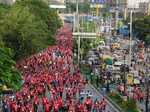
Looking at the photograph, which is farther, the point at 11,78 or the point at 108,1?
the point at 108,1

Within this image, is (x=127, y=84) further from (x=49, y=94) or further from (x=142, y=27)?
(x=142, y=27)

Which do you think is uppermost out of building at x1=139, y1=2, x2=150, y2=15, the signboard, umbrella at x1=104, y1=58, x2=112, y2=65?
building at x1=139, y1=2, x2=150, y2=15

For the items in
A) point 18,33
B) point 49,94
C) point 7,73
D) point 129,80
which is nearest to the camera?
point 7,73

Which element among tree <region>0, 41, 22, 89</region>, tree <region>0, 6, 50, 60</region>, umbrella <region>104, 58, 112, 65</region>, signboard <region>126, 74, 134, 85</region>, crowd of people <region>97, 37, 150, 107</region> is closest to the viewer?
tree <region>0, 41, 22, 89</region>

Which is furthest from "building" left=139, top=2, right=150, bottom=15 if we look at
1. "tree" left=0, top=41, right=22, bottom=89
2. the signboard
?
"tree" left=0, top=41, right=22, bottom=89

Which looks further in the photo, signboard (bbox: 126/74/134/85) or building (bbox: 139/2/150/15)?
building (bbox: 139/2/150/15)

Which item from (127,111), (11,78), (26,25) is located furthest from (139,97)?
(26,25)

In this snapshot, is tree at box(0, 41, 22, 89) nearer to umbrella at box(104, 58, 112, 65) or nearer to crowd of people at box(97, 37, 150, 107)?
crowd of people at box(97, 37, 150, 107)

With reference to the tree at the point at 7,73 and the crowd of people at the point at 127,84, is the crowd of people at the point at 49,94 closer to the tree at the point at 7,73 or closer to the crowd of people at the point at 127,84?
the tree at the point at 7,73

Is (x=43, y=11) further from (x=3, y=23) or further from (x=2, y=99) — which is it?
(x=2, y=99)

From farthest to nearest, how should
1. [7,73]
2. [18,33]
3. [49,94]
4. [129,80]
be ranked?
[18,33]
[129,80]
[49,94]
[7,73]

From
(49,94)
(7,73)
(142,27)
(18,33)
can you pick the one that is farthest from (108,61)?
(142,27)
